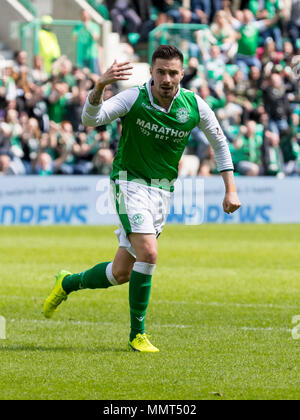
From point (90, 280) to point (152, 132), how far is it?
1287 mm

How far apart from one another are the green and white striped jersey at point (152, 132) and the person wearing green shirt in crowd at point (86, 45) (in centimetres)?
1623

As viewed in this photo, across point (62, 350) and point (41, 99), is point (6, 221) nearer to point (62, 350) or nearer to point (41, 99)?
point (41, 99)

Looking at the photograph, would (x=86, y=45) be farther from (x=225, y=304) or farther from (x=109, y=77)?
(x=109, y=77)

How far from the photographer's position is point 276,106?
23.5 m

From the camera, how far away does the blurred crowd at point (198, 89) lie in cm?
2056

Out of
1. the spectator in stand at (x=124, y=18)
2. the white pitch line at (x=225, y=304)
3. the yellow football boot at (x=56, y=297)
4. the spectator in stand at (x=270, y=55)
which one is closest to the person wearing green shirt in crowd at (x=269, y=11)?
the spectator in stand at (x=270, y=55)

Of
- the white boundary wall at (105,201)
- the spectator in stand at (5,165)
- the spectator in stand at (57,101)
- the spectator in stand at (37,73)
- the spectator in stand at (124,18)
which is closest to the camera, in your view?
the white boundary wall at (105,201)

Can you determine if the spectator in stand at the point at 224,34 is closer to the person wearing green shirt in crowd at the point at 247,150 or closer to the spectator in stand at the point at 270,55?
the spectator in stand at the point at 270,55

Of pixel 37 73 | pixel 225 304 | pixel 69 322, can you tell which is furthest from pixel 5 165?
pixel 69 322

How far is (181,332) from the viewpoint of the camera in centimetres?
782

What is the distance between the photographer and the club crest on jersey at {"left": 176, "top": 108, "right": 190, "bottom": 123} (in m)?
7.12

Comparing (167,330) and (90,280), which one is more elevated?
(90,280)

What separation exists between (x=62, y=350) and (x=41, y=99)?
47.5ft
